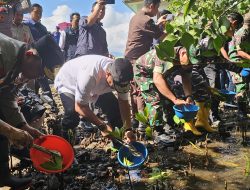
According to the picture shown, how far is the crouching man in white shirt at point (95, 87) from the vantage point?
11.5ft

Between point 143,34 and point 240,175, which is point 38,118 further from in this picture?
point 240,175

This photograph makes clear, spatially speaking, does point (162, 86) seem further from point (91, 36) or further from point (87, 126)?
point (91, 36)

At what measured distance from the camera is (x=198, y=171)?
385 cm

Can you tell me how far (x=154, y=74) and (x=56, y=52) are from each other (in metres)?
2.74

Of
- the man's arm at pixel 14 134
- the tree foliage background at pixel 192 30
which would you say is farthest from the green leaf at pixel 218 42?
the man's arm at pixel 14 134

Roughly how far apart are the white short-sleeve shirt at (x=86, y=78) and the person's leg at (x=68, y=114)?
74 mm

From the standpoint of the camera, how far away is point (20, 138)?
2.65 metres

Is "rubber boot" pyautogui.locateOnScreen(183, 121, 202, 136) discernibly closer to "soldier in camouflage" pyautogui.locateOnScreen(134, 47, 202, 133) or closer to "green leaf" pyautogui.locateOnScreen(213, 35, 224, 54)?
"soldier in camouflage" pyautogui.locateOnScreen(134, 47, 202, 133)

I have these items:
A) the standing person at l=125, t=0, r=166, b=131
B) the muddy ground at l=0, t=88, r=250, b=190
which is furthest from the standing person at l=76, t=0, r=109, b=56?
the muddy ground at l=0, t=88, r=250, b=190

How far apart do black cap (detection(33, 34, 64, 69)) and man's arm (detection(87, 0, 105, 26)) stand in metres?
0.96

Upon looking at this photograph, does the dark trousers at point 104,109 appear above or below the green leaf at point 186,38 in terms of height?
below

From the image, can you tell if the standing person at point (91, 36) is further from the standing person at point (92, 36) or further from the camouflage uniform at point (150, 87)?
the camouflage uniform at point (150, 87)

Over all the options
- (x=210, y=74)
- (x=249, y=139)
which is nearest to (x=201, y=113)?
(x=249, y=139)

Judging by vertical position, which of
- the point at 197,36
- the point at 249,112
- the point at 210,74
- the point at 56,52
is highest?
the point at 197,36
